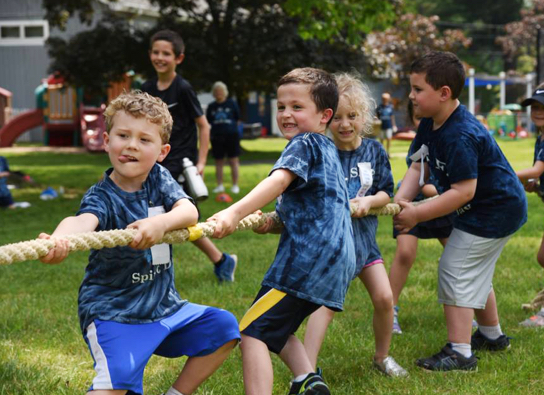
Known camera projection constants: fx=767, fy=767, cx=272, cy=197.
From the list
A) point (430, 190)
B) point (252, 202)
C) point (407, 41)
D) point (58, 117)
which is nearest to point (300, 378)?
point (252, 202)

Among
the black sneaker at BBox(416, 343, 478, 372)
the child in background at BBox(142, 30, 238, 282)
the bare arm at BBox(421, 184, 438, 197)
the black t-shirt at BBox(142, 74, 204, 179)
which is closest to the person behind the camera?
the black sneaker at BBox(416, 343, 478, 372)

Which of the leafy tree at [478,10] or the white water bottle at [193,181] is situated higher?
the leafy tree at [478,10]

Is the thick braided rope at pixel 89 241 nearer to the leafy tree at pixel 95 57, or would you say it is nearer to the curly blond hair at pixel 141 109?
the curly blond hair at pixel 141 109

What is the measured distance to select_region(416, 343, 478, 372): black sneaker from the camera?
4.29 metres

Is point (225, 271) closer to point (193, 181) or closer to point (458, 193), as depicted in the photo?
point (193, 181)

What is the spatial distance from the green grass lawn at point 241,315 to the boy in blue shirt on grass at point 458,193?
0.32 metres

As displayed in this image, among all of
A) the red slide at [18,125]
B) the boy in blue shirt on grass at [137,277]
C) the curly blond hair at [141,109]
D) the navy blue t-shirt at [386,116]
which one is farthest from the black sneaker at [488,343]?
the red slide at [18,125]

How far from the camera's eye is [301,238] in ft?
10.7

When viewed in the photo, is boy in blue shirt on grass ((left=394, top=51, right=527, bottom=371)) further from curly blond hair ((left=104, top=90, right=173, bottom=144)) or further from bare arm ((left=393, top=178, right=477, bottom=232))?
curly blond hair ((left=104, top=90, right=173, bottom=144))

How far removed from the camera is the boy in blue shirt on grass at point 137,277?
2932 millimetres

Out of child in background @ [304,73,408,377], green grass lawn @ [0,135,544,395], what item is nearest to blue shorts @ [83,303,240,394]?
green grass lawn @ [0,135,544,395]

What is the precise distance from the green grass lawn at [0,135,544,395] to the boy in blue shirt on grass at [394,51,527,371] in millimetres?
318

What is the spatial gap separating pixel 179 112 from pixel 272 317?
3.73 meters

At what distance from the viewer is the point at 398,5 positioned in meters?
22.1
